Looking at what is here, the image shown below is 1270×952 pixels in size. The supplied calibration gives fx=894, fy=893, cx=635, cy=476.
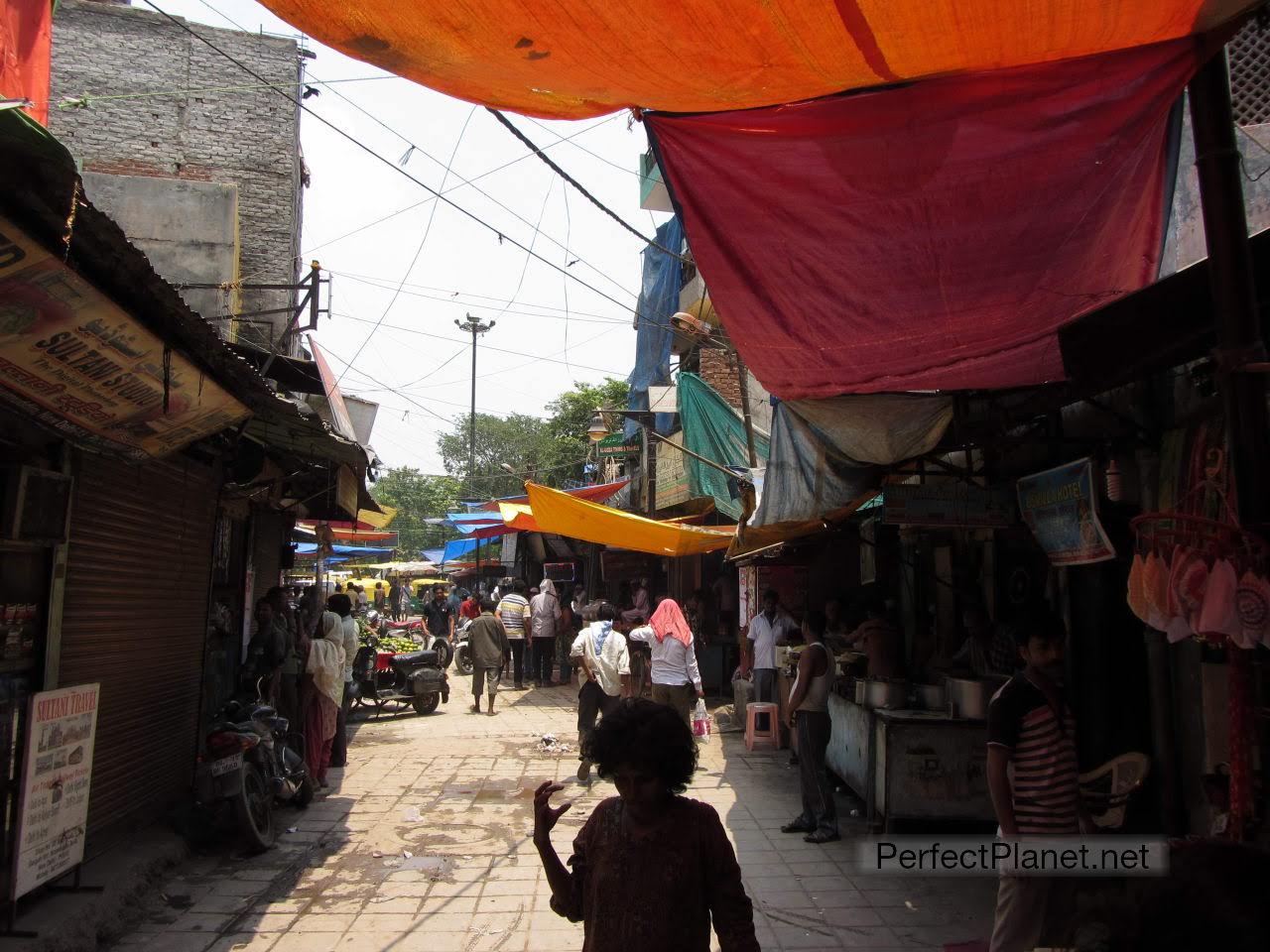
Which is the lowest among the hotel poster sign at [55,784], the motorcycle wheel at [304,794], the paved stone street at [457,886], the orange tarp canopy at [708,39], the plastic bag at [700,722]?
the paved stone street at [457,886]

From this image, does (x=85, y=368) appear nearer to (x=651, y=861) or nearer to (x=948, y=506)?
(x=651, y=861)

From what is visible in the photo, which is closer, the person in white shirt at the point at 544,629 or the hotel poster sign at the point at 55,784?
the hotel poster sign at the point at 55,784

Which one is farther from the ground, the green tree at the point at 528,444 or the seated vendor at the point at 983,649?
the green tree at the point at 528,444

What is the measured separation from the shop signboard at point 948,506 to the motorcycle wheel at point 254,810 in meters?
5.03

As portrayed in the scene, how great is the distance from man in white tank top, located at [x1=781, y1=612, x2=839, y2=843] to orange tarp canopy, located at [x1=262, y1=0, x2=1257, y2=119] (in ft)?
16.2

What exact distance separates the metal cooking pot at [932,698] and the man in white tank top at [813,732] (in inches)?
30.1

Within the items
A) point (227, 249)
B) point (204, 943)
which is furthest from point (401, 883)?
point (227, 249)

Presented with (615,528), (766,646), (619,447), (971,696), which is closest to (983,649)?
(971,696)

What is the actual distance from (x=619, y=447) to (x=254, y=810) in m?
15.7

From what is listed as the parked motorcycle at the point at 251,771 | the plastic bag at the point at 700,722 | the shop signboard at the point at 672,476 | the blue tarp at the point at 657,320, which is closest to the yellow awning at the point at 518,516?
the shop signboard at the point at 672,476

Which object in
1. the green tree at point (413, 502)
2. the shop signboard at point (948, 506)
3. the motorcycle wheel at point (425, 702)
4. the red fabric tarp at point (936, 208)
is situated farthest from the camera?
the green tree at point (413, 502)

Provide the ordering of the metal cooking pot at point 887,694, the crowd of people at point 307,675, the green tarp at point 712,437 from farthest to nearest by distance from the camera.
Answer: the green tarp at point 712,437 → the crowd of people at point 307,675 → the metal cooking pot at point 887,694

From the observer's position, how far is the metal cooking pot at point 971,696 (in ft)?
21.5

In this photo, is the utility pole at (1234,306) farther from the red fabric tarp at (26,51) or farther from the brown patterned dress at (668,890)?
the red fabric tarp at (26,51)
